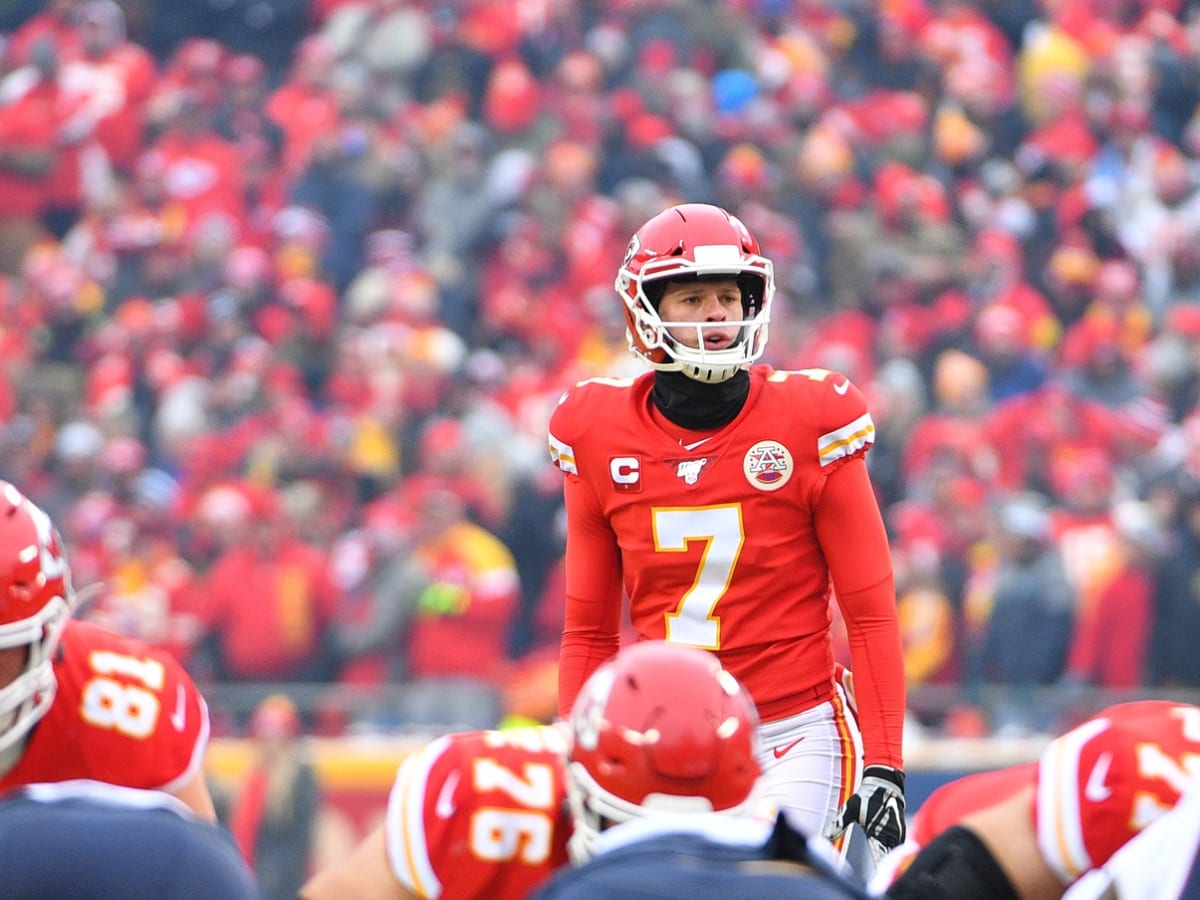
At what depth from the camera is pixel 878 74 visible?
13578 millimetres

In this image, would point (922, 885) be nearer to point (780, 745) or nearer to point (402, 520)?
point (780, 745)

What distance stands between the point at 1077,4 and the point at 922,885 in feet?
36.2

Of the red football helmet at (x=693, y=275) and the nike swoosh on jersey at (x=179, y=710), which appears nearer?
the nike swoosh on jersey at (x=179, y=710)

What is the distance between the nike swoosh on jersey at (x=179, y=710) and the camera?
3.62 m

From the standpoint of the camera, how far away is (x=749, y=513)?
448 cm

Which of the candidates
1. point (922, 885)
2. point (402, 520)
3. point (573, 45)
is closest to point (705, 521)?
point (922, 885)

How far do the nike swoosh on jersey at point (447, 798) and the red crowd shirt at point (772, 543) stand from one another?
1.32 meters

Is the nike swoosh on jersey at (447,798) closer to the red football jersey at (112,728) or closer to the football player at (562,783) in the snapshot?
the football player at (562,783)

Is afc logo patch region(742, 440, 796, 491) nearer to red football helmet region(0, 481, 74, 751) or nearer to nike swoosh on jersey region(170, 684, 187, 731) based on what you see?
nike swoosh on jersey region(170, 684, 187, 731)

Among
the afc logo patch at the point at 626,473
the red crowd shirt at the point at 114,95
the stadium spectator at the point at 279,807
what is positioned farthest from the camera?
the red crowd shirt at the point at 114,95

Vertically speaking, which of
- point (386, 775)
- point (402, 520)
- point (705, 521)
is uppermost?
point (705, 521)

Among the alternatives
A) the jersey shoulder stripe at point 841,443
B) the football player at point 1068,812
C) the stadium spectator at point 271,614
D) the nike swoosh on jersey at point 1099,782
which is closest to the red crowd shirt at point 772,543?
the jersey shoulder stripe at point 841,443

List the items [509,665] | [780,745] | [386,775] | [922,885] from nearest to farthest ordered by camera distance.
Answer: [922,885], [780,745], [386,775], [509,665]

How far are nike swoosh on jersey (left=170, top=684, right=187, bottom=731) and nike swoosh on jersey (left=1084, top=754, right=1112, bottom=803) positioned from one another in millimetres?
1500
